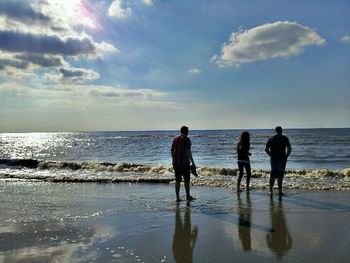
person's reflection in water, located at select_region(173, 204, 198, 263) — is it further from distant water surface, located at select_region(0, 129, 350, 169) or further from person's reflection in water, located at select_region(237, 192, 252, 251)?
distant water surface, located at select_region(0, 129, 350, 169)

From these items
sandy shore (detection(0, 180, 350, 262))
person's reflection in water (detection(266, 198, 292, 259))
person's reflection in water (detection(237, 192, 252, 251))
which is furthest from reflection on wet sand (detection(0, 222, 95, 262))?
person's reflection in water (detection(266, 198, 292, 259))

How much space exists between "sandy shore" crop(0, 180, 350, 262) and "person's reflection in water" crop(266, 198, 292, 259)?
0.02 m

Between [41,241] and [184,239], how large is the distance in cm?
236

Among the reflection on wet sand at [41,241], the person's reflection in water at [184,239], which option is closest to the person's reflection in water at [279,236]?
the person's reflection in water at [184,239]

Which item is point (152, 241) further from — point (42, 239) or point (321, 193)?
point (321, 193)

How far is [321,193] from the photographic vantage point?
11.9 metres

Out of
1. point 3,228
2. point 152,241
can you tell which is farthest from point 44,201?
point 152,241

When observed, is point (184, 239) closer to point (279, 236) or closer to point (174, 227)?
point (174, 227)

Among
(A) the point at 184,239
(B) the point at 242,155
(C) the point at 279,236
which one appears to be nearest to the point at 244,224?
(C) the point at 279,236

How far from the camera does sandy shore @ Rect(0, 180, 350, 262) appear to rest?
5.93 metres

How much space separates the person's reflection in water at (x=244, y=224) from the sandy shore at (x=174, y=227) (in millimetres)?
16

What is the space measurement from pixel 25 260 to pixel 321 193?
884cm

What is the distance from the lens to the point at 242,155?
39.7 feet

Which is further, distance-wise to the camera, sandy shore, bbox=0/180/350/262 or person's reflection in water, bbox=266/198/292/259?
person's reflection in water, bbox=266/198/292/259
